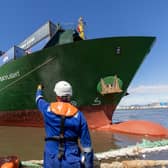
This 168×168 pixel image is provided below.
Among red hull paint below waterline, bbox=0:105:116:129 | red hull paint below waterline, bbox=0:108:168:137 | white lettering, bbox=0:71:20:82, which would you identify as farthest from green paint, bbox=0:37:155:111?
white lettering, bbox=0:71:20:82

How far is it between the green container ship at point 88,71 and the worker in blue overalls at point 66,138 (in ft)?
27.2

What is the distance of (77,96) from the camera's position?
11.2m

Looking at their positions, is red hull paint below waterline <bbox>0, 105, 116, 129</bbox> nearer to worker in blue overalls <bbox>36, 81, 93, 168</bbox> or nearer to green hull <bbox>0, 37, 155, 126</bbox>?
green hull <bbox>0, 37, 155, 126</bbox>

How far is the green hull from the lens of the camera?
36.1 ft

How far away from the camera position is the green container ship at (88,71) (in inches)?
435

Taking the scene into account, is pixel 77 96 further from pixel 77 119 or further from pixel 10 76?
pixel 77 119

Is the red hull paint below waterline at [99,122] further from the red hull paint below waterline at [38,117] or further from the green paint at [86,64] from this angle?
the green paint at [86,64]

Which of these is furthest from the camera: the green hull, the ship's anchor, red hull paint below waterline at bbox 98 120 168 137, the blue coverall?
the ship's anchor

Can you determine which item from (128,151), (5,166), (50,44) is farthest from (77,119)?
(50,44)

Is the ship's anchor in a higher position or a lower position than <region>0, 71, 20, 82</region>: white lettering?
lower

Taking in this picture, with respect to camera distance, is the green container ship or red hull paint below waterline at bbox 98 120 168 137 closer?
red hull paint below waterline at bbox 98 120 168 137

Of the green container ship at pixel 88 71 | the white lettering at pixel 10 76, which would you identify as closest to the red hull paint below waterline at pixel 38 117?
the green container ship at pixel 88 71

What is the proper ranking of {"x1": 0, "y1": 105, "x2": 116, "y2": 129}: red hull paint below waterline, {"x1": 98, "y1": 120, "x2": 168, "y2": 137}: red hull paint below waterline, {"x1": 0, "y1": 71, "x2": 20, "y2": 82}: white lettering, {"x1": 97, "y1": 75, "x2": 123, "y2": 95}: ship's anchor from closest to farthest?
{"x1": 98, "y1": 120, "x2": 168, "y2": 137}: red hull paint below waterline, {"x1": 97, "y1": 75, "x2": 123, "y2": 95}: ship's anchor, {"x1": 0, "y1": 105, "x2": 116, "y2": 129}: red hull paint below waterline, {"x1": 0, "y1": 71, "x2": 20, "y2": 82}: white lettering

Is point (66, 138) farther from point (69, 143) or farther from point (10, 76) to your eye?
point (10, 76)
